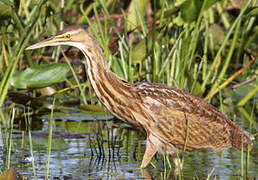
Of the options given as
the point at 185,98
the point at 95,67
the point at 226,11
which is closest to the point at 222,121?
the point at 185,98

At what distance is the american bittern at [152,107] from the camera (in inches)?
199

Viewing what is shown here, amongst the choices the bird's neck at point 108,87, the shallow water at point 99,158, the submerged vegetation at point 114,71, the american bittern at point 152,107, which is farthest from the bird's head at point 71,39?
the shallow water at point 99,158

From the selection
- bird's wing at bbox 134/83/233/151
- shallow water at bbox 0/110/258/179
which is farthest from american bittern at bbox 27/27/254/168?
shallow water at bbox 0/110/258/179

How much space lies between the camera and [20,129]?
614 centimetres

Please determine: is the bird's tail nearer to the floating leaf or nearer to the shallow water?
the shallow water

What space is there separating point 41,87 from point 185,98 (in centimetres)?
127

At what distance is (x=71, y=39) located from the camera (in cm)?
496

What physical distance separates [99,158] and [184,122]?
0.62m

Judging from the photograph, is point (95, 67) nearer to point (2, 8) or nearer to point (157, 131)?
point (157, 131)

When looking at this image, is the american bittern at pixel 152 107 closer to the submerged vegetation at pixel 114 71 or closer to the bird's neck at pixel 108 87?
the bird's neck at pixel 108 87

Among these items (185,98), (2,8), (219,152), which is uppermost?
(2,8)

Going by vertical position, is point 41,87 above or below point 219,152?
above

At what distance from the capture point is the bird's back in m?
5.18

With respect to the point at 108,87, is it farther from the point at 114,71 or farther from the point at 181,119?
the point at 114,71
